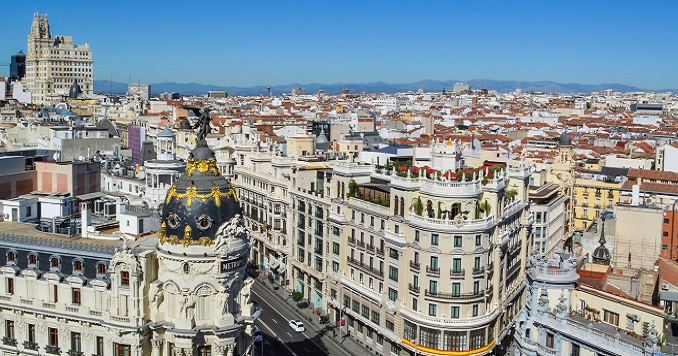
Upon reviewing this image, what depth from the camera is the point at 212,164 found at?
54.1 metres

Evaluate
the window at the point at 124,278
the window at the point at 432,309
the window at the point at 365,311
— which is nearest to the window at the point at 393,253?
the window at the point at 432,309

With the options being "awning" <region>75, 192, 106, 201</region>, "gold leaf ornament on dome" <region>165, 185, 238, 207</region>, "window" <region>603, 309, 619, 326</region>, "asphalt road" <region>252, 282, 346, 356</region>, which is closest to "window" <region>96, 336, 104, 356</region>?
"gold leaf ornament on dome" <region>165, 185, 238, 207</region>

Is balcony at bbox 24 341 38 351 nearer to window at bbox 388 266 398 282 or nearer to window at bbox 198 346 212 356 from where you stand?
window at bbox 198 346 212 356

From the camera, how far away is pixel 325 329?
291 ft

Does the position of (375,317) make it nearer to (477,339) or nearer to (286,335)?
(286,335)

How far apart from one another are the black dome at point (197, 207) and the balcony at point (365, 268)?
30.3m

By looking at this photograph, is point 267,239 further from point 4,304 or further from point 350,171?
point 4,304

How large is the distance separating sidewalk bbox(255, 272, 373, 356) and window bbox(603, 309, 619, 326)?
A: 33058 millimetres

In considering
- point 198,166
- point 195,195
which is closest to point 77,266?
point 195,195

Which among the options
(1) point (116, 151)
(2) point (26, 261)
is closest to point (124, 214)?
(2) point (26, 261)

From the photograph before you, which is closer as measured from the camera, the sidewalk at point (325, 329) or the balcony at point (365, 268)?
the balcony at point (365, 268)

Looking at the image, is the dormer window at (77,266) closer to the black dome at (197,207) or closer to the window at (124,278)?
the window at (124,278)

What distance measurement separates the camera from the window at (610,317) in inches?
2105

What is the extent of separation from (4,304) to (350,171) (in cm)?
4263
